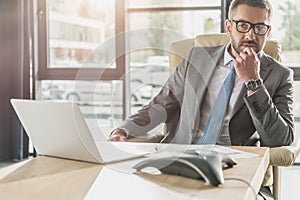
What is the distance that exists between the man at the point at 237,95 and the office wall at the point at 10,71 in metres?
2.25

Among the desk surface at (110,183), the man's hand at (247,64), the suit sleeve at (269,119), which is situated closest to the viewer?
the desk surface at (110,183)

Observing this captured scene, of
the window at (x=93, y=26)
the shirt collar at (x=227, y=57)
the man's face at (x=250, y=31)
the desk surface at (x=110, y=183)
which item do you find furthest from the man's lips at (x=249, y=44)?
the window at (x=93, y=26)

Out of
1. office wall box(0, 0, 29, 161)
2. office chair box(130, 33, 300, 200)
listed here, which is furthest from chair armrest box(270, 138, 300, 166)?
office wall box(0, 0, 29, 161)

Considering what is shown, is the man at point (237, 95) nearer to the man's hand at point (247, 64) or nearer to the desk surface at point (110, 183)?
the man's hand at point (247, 64)

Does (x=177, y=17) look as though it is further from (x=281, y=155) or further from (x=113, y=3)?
(x=281, y=155)

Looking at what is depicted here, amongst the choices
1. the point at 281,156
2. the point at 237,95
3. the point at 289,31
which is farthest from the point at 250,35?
the point at 289,31

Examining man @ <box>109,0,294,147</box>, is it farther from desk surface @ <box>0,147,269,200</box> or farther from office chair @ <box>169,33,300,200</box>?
desk surface @ <box>0,147,269,200</box>

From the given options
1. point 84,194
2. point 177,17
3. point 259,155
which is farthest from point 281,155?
point 177,17

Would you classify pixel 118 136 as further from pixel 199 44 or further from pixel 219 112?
pixel 199 44

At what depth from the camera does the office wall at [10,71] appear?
13.3ft

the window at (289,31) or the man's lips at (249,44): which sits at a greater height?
the window at (289,31)

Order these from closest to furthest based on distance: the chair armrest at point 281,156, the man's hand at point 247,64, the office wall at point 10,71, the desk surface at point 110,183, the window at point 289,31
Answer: the desk surface at point 110,183 → the chair armrest at point 281,156 → the man's hand at point 247,64 → the window at point 289,31 → the office wall at point 10,71

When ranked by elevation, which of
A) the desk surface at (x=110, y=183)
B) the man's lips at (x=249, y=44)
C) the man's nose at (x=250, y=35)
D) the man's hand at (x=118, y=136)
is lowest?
the desk surface at (x=110, y=183)

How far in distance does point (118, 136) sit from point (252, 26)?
73 cm
